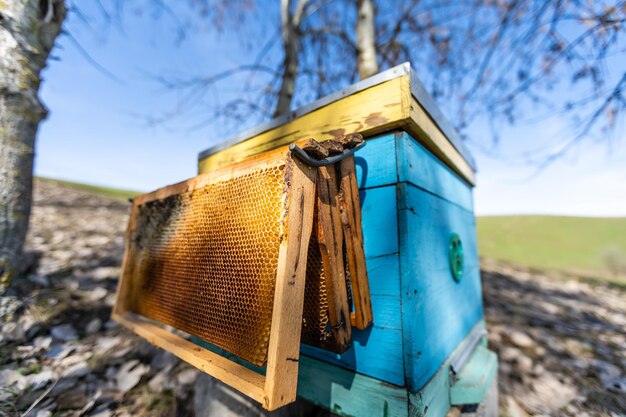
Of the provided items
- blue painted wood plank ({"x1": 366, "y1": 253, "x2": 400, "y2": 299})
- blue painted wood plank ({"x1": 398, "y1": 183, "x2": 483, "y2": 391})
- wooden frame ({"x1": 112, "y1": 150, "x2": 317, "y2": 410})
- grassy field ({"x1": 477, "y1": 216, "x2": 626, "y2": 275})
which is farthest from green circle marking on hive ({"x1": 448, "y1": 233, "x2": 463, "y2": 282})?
grassy field ({"x1": 477, "y1": 216, "x2": 626, "y2": 275})

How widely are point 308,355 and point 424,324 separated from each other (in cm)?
53

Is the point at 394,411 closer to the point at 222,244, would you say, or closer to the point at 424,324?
the point at 424,324

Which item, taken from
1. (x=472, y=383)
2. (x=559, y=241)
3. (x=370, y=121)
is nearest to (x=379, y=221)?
(x=370, y=121)

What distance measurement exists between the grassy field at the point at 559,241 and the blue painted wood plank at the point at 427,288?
17783mm

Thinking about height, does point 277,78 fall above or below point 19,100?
above

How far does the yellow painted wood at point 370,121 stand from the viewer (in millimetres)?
1106

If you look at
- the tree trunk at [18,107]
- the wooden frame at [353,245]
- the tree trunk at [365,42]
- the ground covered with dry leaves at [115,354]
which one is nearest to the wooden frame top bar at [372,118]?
the wooden frame at [353,245]

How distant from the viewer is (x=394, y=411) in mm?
1000

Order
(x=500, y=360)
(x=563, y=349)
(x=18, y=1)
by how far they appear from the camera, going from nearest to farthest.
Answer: (x=18, y=1)
(x=500, y=360)
(x=563, y=349)

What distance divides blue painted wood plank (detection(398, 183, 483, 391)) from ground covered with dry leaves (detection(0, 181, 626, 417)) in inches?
46.4

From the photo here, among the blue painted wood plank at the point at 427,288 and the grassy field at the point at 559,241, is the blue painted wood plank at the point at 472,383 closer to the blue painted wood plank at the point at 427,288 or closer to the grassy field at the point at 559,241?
the blue painted wood plank at the point at 427,288

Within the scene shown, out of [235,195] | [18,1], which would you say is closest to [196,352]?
[235,195]

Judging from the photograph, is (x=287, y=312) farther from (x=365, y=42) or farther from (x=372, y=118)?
(x=365, y=42)

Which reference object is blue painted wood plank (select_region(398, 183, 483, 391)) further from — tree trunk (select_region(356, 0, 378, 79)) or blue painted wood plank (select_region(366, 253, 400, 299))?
tree trunk (select_region(356, 0, 378, 79))
